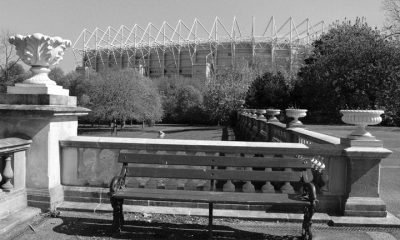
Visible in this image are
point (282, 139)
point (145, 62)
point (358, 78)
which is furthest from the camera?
point (145, 62)

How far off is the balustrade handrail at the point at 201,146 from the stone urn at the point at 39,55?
87cm

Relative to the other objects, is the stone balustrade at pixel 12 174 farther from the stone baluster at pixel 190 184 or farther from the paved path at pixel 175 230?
the stone baluster at pixel 190 184

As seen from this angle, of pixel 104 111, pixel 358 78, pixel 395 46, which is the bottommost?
pixel 104 111

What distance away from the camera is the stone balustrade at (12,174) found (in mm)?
5859

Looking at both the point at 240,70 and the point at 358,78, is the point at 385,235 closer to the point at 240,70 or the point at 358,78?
the point at 358,78

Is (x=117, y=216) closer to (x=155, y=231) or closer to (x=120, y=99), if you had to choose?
(x=155, y=231)

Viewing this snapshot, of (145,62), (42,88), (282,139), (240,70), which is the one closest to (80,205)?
(42,88)

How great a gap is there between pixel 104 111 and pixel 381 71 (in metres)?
34.4

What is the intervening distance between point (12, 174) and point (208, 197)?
2.84 meters

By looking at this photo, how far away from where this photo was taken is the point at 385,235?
5.64m

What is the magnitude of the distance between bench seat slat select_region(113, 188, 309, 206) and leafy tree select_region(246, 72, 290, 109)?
48582 mm

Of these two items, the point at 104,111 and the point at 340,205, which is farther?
the point at 104,111

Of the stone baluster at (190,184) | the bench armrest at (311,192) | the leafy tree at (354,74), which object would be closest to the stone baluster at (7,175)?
the stone baluster at (190,184)

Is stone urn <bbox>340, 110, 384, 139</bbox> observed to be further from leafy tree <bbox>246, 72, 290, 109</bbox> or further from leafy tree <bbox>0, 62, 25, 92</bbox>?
leafy tree <bbox>246, 72, 290, 109</bbox>
